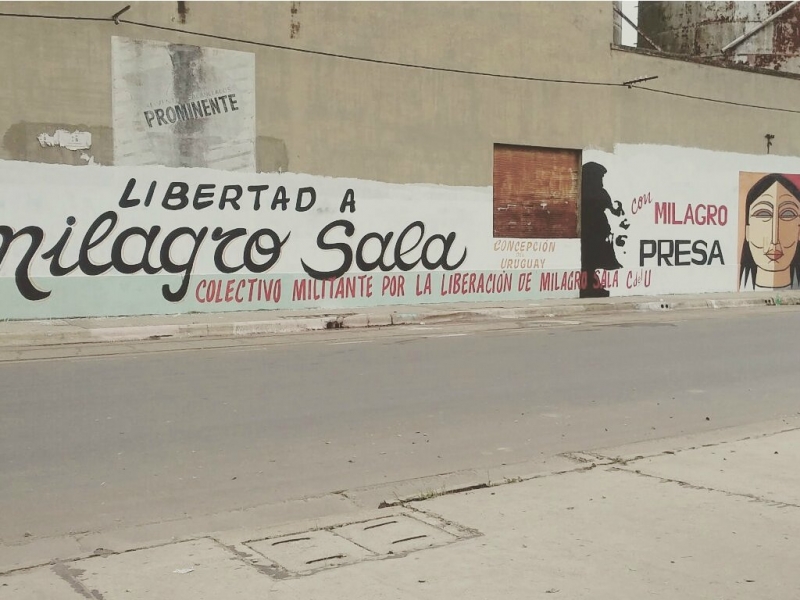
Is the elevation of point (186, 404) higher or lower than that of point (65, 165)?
lower

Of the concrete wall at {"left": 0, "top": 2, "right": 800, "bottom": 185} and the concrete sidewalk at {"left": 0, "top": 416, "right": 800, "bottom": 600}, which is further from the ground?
A: the concrete wall at {"left": 0, "top": 2, "right": 800, "bottom": 185}

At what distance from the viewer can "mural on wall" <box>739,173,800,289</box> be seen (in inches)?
1096

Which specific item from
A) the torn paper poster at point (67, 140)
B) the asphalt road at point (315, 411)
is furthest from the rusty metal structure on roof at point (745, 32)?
the torn paper poster at point (67, 140)

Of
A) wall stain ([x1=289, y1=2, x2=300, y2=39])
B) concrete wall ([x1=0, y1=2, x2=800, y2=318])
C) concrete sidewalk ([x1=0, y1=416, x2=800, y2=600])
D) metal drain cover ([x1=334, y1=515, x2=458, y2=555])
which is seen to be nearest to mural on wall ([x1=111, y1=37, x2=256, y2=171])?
concrete wall ([x1=0, y1=2, x2=800, y2=318])

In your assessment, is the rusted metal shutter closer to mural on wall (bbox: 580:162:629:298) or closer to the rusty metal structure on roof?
mural on wall (bbox: 580:162:629:298)

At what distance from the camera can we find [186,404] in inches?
340

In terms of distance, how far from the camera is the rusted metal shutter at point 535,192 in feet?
73.6

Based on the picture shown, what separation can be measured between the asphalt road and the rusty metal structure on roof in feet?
71.8

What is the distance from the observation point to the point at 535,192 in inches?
907

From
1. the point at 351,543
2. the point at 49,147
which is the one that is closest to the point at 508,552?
the point at 351,543

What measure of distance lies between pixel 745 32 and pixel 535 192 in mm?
15057

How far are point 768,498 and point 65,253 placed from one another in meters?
14.0

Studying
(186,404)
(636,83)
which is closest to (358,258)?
(636,83)

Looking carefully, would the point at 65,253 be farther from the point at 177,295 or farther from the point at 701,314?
the point at 701,314
